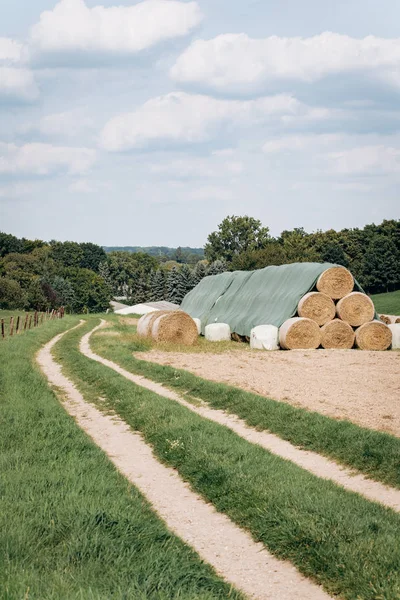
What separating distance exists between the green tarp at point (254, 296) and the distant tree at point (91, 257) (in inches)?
4857

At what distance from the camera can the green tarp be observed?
30812 millimetres

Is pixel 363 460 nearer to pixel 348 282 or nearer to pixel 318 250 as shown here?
pixel 348 282

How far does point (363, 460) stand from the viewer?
9.35 metres

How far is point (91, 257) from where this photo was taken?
16638 cm

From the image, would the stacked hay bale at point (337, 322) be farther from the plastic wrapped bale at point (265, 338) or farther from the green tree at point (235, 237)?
the green tree at point (235, 237)

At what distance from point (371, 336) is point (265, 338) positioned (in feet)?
15.6

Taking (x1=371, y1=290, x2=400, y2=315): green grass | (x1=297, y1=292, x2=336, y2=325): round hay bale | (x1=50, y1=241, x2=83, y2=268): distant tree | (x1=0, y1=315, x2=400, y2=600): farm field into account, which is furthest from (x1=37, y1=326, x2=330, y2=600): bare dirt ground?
(x1=50, y1=241, x2=83, y2=268): distant tree

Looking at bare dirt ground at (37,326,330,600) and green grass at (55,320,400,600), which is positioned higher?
green grass at (55,320,400,600)

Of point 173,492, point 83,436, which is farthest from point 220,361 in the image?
point 173,492

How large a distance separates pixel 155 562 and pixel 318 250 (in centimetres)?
10933

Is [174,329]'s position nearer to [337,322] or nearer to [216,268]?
[337,322]

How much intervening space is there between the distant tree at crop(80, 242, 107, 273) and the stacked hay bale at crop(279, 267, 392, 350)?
13820cm

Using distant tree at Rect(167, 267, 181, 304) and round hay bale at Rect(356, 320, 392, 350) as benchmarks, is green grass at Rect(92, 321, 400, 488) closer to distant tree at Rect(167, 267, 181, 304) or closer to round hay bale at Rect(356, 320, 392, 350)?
round hay bale at Rect(356, 320, 392, 350)

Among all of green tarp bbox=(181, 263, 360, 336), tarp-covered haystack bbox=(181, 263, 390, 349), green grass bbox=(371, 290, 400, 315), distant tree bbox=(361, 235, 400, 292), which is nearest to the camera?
tarp-covered haystack bbox=(181, 263, 390, 349)
